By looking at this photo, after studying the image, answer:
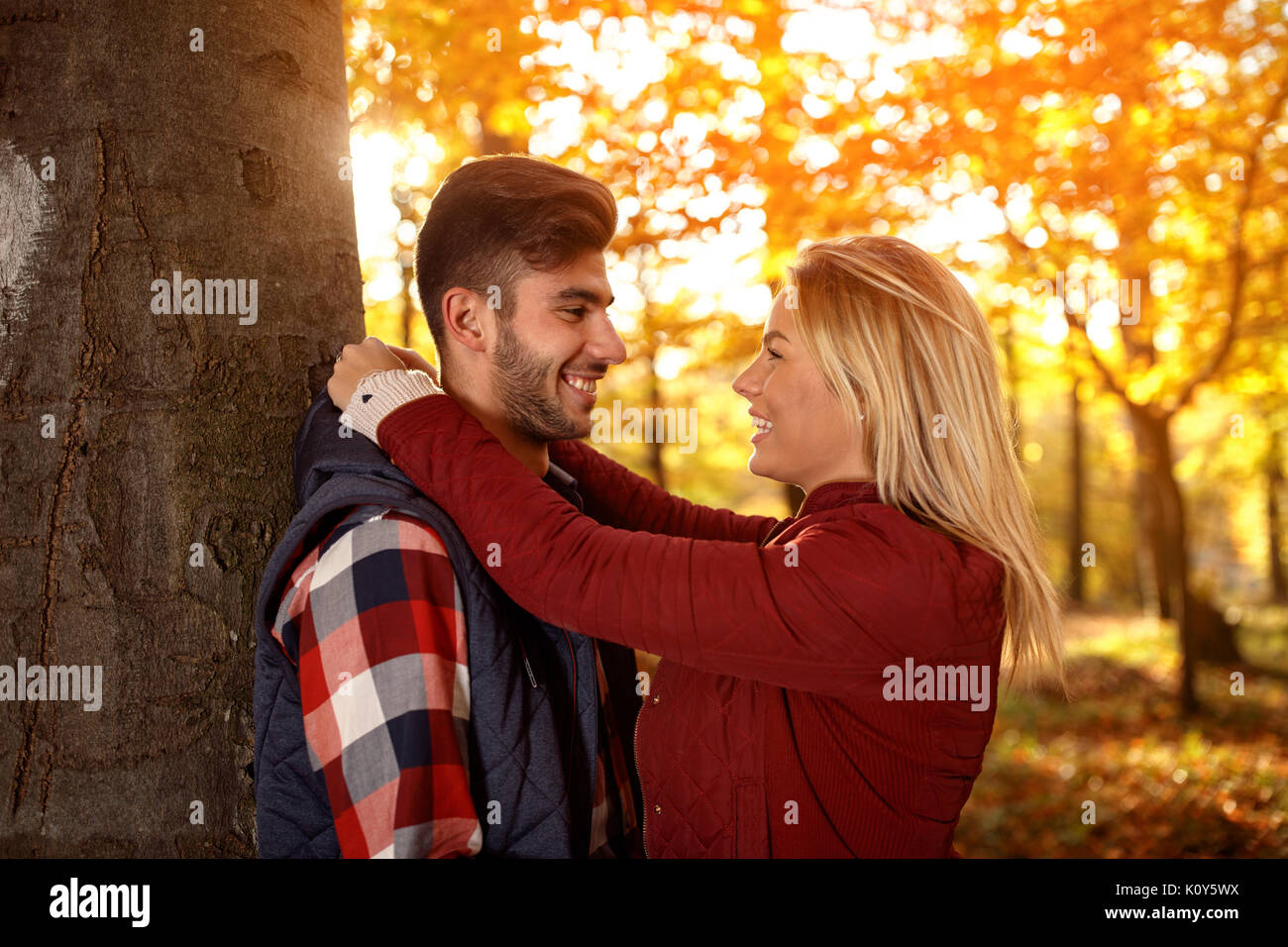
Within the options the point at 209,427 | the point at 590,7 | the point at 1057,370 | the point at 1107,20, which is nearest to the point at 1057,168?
the point at 1107,20

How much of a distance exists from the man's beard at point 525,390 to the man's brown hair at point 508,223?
0.09 meters

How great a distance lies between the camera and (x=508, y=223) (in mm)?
2379

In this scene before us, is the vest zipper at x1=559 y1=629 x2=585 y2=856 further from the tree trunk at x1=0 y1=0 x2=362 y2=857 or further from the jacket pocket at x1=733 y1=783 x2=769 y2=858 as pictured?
the tree trunk at x1=0 y1=0 x2=362 y2=857

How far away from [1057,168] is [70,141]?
650 cm

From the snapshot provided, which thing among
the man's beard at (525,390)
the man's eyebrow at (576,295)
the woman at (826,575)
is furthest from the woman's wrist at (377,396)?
the man's eyebrow at (576,295)

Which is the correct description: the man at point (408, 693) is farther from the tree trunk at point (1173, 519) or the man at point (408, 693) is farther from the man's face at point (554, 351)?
the tree trunk at point (1173, 519)

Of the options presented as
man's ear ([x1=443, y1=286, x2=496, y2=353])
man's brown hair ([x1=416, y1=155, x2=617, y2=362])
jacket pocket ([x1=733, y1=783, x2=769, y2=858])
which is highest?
man's brown hair ([x1=416, y1=155, x2=617, y2=362])

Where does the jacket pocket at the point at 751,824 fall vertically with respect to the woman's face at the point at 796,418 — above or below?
below

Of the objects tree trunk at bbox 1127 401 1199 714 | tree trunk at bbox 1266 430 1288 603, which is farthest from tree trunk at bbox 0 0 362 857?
tree trunk at bbox 1266 430 1288 603

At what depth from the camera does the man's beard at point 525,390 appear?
241 centimetres

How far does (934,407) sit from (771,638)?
0.73 m

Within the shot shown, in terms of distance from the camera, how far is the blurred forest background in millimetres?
5820

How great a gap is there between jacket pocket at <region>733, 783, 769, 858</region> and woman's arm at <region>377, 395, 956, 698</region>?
293mm
